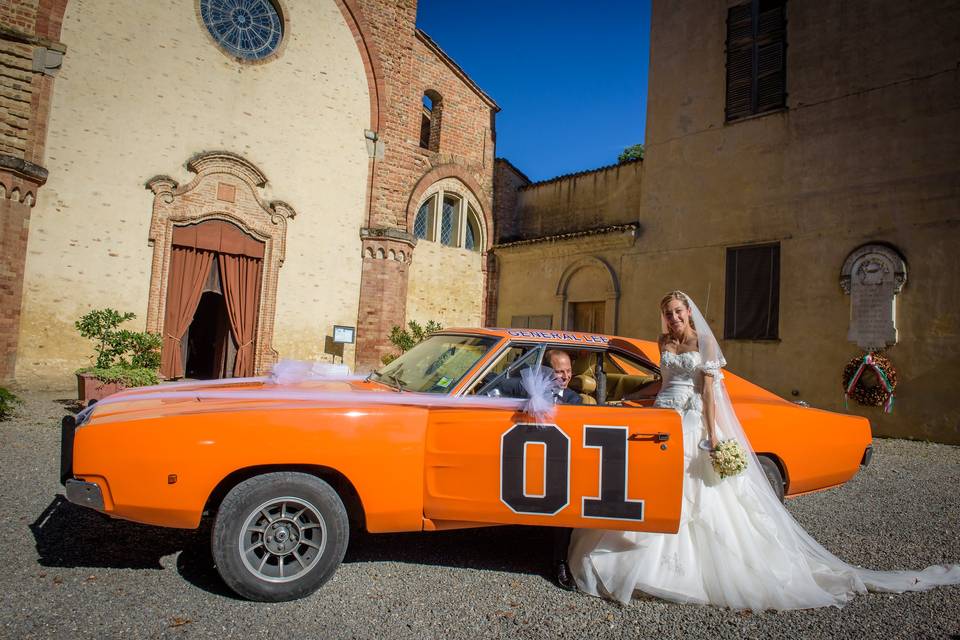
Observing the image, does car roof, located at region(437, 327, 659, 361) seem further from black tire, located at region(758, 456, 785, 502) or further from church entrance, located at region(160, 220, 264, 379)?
church entrance, located at region(160, 220, 264, 379)

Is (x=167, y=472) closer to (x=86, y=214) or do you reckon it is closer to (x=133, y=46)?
(x=86, y=214)

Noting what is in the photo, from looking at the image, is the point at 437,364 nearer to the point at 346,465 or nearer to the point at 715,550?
the point at 346,465

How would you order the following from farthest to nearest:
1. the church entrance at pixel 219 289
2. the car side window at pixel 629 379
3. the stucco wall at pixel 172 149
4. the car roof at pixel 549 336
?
the church entrance at pixel 219 289
the stucco wall at pixel 172 149
the car side window at pixel 629 379
the car roof at pixel 549 336

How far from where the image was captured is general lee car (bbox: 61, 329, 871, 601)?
9.47ft

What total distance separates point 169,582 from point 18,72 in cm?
1154

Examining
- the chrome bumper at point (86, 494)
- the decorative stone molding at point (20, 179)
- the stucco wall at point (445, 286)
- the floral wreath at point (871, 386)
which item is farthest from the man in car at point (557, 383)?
the stucco wall at point (445, 286)

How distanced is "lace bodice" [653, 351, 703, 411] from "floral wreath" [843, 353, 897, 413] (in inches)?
320

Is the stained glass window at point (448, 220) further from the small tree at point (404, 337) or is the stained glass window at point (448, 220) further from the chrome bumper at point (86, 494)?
the chrome bumper at point (86, 494)

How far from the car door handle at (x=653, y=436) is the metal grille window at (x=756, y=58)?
36.4 ft

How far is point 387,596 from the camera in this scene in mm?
3143

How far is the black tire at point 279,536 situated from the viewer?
293 cm

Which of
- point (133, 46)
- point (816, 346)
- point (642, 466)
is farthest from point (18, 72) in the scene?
point (816, 346)

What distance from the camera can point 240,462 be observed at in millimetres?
2959

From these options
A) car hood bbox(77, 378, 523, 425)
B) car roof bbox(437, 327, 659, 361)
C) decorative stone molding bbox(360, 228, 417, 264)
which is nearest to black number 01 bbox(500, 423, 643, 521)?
car hood bbox(77, 378, 523, 425)
